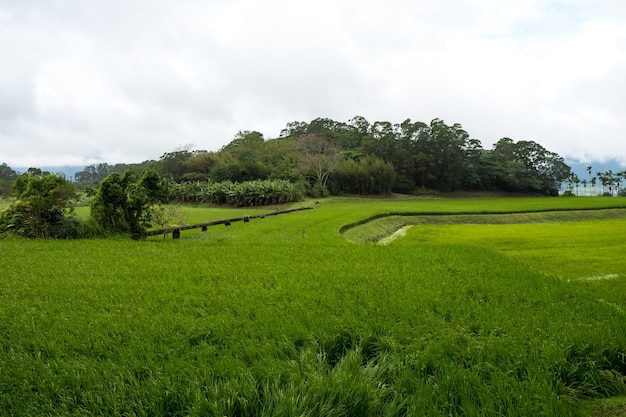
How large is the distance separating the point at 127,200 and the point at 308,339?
32.6ft

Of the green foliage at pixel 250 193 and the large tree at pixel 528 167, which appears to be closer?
the green foliage at pixel 250 193

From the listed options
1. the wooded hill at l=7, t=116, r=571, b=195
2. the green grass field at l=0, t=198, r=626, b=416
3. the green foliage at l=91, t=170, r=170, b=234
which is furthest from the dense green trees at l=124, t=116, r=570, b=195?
the green grass field at l=0, t=198, r=626, b=416

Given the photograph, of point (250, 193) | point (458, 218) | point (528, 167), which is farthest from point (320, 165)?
point (528, 167)

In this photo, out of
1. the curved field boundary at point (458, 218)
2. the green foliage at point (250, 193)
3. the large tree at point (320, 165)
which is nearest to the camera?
the curved field boundary at point (458, 218)

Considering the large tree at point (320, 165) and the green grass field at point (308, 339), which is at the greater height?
the large tree at point (320, 165)

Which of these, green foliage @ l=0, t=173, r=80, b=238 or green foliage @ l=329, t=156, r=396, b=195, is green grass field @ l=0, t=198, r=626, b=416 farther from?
green foliage @ l=329, t=156, r=396, b=195

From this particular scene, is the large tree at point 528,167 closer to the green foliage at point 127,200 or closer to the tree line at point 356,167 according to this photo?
the tree line at point 356,167

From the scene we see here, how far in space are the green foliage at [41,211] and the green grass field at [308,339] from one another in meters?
5.11

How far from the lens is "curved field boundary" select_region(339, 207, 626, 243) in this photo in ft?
51.4

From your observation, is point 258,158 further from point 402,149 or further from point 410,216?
point 410,216

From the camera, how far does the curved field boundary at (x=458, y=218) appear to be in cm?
1566

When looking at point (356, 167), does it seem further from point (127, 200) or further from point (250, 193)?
point (127, 200)

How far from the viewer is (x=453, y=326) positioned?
4.02 meters

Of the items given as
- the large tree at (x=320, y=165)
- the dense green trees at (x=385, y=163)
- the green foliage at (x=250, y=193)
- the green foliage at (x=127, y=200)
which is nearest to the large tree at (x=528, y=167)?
the dense green trees at (x=385, y=163)
